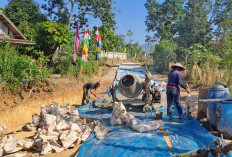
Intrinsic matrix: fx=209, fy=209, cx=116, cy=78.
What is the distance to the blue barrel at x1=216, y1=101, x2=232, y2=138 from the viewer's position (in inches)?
169

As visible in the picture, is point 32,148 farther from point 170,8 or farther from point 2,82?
point 170,8

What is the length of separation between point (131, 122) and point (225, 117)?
199cm

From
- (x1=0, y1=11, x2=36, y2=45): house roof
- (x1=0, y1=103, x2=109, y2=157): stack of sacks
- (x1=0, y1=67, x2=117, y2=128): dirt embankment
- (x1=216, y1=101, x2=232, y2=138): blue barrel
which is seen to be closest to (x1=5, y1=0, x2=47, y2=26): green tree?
(x1=0, y1=11, x2=36, y2=45): house roof

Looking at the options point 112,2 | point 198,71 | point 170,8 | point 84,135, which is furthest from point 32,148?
point 170,8

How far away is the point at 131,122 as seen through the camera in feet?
15.8

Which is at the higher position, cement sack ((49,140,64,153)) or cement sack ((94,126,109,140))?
cement sack ((94,126,109,140))

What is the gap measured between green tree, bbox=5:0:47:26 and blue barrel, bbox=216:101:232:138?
68.0 ft

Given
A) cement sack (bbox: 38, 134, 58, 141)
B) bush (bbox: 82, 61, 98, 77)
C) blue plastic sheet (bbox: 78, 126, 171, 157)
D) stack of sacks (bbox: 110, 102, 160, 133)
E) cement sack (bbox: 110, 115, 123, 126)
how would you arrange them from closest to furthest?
blue plastic sheet (bbox: 78, 126, 171, 157)
stack of sacks (bbox: 110, 102, 160, 133)
cement sack (bbox: 38, 134, 58, 141)
cement sack (bbox: 110, 115, 123, 126)
bush (bbox: 82, 61, 98, 77)

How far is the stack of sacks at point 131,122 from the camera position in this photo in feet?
14.9

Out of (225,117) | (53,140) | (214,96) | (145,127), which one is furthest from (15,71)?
(225,117)

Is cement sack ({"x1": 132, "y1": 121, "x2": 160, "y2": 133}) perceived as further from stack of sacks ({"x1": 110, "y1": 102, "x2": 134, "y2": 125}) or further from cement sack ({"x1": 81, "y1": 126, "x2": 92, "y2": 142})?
cement sack ({"x1": 81, "y1": 126, "x2": 92, "y2": 142})

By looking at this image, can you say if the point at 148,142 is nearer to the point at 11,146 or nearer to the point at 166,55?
the point at 11,146

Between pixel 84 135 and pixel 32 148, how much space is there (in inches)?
46.5

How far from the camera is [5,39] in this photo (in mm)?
9492
